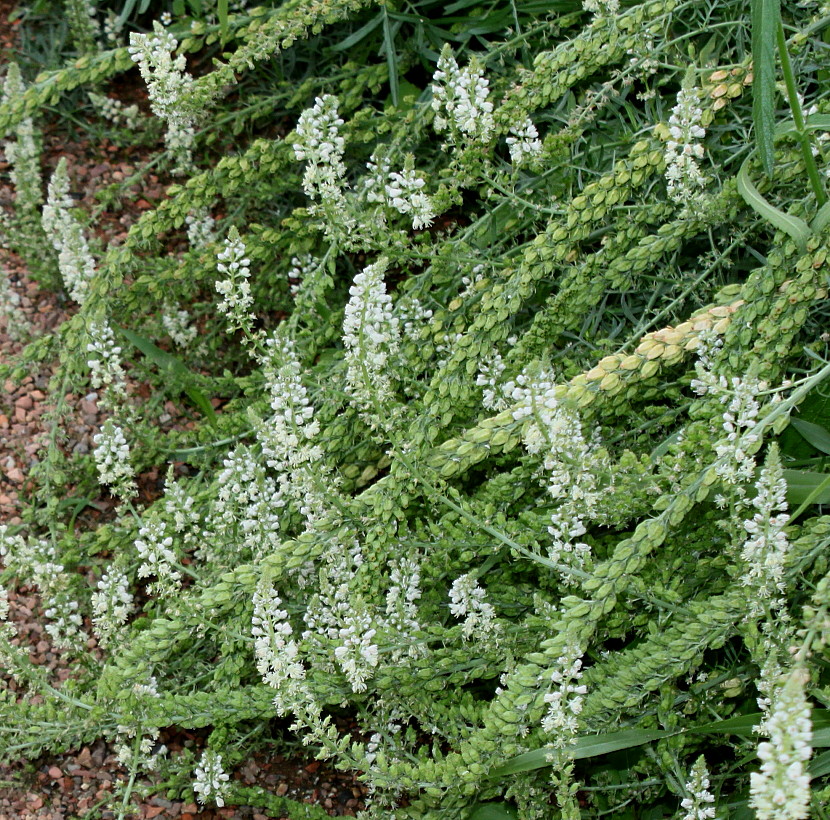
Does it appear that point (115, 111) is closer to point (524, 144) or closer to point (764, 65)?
point (524, 144)

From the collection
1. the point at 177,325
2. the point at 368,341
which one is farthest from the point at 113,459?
the point at 368,341

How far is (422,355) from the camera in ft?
7.35

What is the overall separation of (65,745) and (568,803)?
1.04 metres

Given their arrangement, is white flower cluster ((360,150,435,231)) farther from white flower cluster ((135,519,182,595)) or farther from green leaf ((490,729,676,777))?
green leaf ((490,729,676,777))

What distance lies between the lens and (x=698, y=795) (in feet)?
5.62

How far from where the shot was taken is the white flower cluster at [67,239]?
2500mm

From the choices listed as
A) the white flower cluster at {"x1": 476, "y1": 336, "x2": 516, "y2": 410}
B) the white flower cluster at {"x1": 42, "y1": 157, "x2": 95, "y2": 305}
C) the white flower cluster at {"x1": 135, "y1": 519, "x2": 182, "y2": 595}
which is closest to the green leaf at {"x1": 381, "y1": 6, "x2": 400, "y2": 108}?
the white flower cluster at {"x1": 42, "y1": 157, "x2": 95, "y2": 305}

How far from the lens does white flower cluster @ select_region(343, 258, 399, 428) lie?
1.84m

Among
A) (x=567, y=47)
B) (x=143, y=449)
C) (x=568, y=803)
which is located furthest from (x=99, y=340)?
(x=568, y=803)

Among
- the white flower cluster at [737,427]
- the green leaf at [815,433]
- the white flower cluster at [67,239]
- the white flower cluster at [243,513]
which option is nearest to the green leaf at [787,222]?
the white flower cluster at [737,427]

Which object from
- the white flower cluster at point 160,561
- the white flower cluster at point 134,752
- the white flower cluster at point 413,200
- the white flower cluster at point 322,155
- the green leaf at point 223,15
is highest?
the green leaf at point 223,15

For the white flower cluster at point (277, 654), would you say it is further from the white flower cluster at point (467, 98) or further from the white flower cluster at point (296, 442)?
the white flower cluster at point (467, 98)

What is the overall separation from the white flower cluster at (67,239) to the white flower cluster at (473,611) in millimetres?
1171

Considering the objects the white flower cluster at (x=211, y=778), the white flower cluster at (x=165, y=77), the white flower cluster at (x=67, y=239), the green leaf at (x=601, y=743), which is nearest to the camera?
the green leaf at (x=601, y=743)
